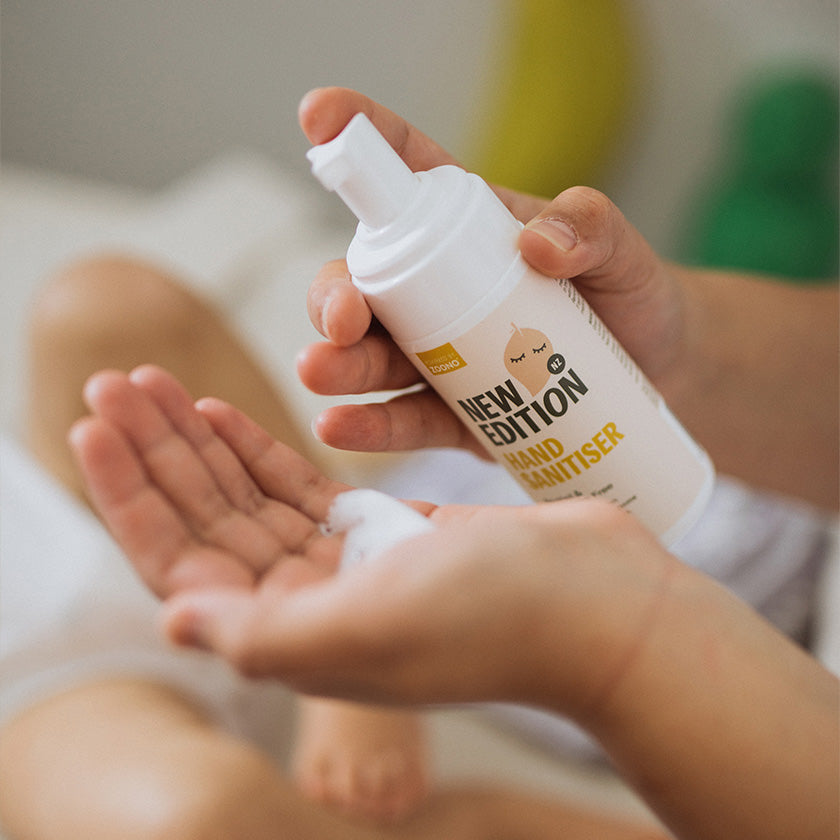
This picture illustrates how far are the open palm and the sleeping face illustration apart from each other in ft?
0.27

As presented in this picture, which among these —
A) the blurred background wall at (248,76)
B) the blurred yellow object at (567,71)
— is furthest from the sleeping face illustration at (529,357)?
the blurred yellow object at (567,71)

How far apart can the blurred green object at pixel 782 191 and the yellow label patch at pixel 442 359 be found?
3.20ft

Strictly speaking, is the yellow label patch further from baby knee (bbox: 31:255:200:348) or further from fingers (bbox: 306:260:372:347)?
baby knee (bbox: 31:255:200:348)

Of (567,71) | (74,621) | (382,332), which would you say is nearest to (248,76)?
(567,71)

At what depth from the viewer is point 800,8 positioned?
1.27m

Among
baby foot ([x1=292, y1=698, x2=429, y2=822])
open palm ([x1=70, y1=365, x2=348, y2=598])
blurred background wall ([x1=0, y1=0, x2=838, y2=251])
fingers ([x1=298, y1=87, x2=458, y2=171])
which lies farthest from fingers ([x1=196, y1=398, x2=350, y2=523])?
blurred background wall ([x1=0, y1=0, x2=838, y2=251])

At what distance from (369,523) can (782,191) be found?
1178 millimetres

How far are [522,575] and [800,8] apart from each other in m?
1.29

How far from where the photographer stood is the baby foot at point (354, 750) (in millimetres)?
720

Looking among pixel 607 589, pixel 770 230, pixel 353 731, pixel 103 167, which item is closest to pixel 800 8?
pixel 770 230

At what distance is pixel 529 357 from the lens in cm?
33

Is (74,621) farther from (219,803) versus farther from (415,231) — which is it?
(415,231)

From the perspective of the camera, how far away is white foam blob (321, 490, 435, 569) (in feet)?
0.96

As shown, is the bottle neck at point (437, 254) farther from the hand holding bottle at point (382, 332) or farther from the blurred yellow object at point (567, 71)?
the blurred yellow object at point (567, 71)
